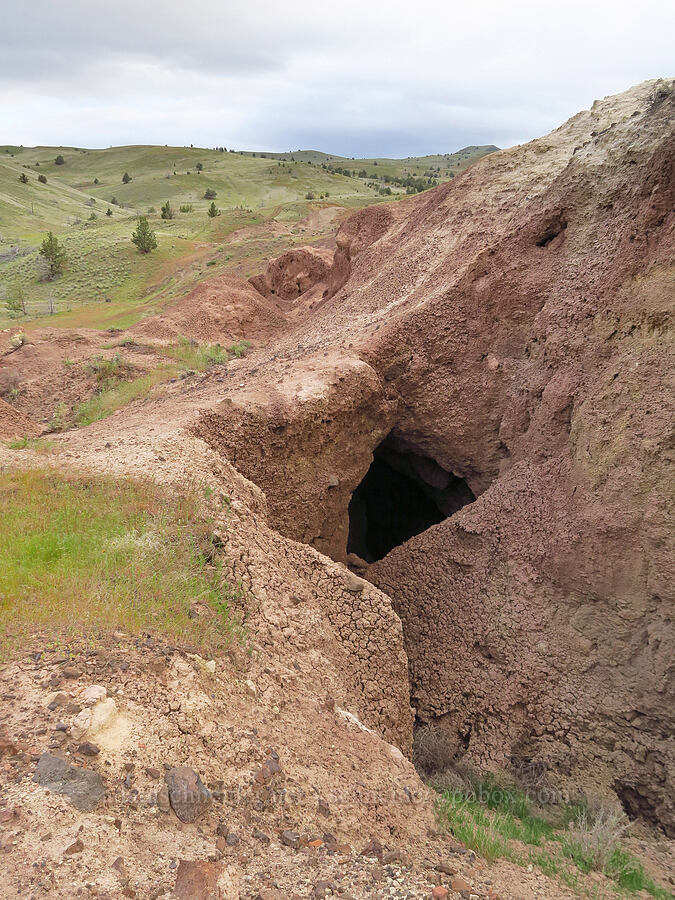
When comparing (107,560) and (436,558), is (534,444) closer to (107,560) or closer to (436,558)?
(436,558)

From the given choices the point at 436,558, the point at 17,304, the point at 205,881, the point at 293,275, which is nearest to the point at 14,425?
the point at 436,558

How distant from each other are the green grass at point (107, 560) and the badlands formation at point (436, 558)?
0.24m

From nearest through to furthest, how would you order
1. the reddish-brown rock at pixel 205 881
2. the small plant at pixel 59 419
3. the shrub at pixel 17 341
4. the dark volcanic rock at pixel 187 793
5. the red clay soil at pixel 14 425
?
the reddish-brown rock at pixel 205 881 < the dark volcanic rock at pixel 187 793 < the red clay soil at pixel 14 425 < the small plant at pixel 59 419 < the shrub at pixel 17 341

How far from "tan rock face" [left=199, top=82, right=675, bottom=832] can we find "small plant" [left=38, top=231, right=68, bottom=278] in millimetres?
25275

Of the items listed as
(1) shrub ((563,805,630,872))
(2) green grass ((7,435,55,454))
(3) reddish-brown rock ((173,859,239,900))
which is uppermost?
(2) green grass ((7,435,55,454))

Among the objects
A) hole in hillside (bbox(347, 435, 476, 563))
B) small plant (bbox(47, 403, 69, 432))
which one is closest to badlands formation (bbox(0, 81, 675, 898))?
hole in hillside (bbox(347, 435, 476, 563))

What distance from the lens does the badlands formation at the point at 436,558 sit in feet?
9.71

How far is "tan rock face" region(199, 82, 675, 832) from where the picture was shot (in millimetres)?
5441

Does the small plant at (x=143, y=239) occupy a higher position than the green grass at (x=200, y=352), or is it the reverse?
the small plant at (x=143, y=239)

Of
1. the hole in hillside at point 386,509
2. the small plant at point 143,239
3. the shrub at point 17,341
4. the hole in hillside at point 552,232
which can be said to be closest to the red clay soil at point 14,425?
the shrub at point 17,341

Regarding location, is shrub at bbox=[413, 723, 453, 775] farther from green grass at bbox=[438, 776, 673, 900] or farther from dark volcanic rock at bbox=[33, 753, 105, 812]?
dark volcanic rock at bbox=[33, 753, 105, 812]

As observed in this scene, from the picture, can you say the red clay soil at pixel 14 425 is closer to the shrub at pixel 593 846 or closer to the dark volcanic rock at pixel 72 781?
the dark volcanic rock at pixel 72 781

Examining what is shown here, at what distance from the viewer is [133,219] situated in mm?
43188

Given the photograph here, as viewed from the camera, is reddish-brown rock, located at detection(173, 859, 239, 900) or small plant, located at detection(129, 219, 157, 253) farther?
small plant, located at detection(129, 219, 157, 253)
